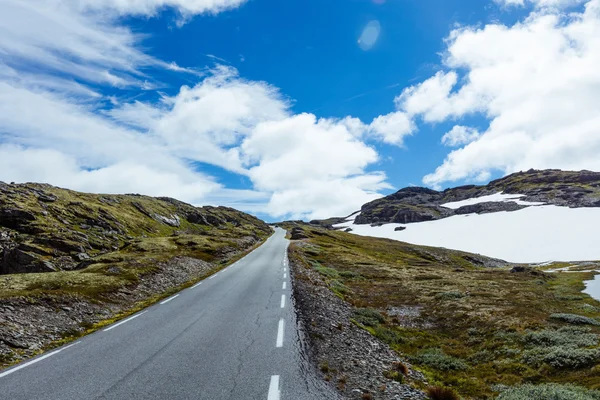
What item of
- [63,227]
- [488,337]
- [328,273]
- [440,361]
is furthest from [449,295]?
[63,227]

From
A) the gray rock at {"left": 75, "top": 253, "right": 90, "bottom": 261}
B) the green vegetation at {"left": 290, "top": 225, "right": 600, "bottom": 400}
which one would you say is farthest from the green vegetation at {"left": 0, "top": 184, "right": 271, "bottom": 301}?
the green vegetation at {"left": 290, "top": 225, "right": 600, "bottom": 400}

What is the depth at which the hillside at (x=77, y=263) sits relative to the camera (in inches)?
682

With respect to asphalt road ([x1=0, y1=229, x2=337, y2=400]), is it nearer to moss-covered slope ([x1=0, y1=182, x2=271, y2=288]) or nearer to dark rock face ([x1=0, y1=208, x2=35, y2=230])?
moss-covered slope ([x1=0, y1=182, x2=271, y2=288])

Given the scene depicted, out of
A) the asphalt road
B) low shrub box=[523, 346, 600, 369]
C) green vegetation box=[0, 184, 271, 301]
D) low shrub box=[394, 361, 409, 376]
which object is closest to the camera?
the asphalt road

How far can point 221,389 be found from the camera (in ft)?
30.5

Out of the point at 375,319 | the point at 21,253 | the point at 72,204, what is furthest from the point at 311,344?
the point at 72,204

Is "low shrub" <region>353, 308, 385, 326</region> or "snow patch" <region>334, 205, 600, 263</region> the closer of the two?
"low shrub" <region>353, 308, 385, 326</region>

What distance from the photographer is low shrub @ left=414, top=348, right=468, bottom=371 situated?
15305 millimetres

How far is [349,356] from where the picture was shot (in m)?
12.9

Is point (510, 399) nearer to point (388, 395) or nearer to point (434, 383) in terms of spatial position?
point (434, 383)

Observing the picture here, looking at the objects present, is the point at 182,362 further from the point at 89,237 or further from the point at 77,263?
the point at 89,237

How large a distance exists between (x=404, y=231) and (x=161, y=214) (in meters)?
128

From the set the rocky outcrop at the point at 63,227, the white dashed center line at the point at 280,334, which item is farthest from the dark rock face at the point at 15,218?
the white dashed center line at the point at 280,334

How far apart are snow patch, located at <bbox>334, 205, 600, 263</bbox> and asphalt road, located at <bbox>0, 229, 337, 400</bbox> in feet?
442
